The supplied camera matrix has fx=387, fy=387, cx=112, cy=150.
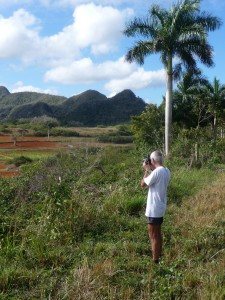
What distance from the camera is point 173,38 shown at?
2166 cm

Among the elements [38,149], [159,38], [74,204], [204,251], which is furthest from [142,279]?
[38,149]

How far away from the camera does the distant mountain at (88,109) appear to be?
11581cm

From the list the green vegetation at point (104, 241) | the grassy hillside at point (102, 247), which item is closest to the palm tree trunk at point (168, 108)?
the green vegetation at point (104, 241)

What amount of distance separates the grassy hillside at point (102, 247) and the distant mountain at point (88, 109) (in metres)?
104

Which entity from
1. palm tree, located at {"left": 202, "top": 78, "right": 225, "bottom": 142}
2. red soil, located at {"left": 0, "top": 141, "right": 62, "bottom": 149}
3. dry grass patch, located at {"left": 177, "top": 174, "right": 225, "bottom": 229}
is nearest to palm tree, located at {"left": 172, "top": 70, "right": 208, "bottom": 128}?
palm tree, located at {"left": 202, "top": 78, "right": 225, "bottom": 142}

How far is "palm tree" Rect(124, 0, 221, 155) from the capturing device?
70.3 feet

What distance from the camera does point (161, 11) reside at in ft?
72.2

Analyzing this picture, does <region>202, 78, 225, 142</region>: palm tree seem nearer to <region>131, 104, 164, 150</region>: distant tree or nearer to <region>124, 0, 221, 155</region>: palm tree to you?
<region>131, 104, 164, 150</region>: distant tree

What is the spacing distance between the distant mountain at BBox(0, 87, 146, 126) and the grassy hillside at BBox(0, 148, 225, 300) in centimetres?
10352

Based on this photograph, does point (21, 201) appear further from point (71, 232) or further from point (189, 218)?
point (189, 218)

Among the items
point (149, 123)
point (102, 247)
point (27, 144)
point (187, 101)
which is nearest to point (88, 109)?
point (27, 144)

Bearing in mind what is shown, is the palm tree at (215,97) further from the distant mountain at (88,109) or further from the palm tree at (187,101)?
the distant mountain at (88,109)

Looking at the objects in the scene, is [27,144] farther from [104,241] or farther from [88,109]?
[88,109]

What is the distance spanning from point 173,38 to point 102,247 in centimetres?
1816
